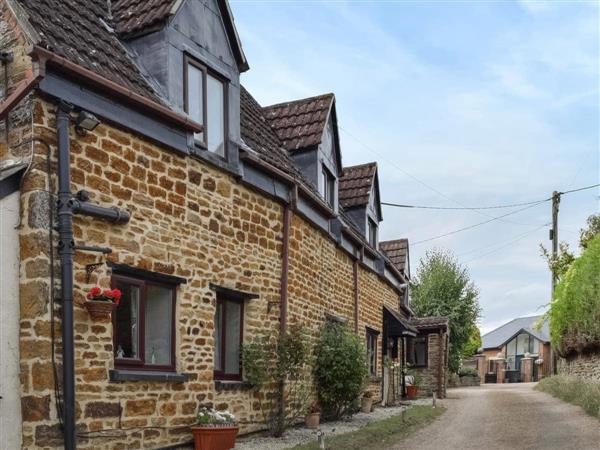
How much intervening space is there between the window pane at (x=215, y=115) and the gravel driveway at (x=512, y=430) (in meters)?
5.79

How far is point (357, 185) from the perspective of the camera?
71.8ft

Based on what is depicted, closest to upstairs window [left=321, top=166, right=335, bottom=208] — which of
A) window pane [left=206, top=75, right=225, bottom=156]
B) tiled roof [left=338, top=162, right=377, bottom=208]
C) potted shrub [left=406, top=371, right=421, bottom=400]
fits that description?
tiled roof [left=338, top=162, right=377, bottom=208]

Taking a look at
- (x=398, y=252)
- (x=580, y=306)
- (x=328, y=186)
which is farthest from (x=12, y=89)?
Answer: (x=398, y=252)

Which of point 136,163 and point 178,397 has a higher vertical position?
point 136,163

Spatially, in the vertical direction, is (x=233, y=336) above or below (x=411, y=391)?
above

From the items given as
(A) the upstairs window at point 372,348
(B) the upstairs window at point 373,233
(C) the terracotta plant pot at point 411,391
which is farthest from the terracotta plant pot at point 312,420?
(C) the terracotta plant pot at point 411,391

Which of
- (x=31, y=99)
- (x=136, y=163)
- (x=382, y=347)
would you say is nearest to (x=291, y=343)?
(x=136, y=163)

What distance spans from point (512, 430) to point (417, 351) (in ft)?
57.3

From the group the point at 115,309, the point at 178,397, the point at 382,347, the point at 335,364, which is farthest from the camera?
the point at 382,347

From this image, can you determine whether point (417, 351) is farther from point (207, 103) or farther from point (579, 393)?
point (207, 103)

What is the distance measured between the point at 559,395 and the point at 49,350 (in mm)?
19723

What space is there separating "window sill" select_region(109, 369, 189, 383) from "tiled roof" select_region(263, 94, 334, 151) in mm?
7917

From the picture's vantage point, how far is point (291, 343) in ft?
41.4

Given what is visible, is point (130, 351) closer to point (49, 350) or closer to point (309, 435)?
point (49, 350)
